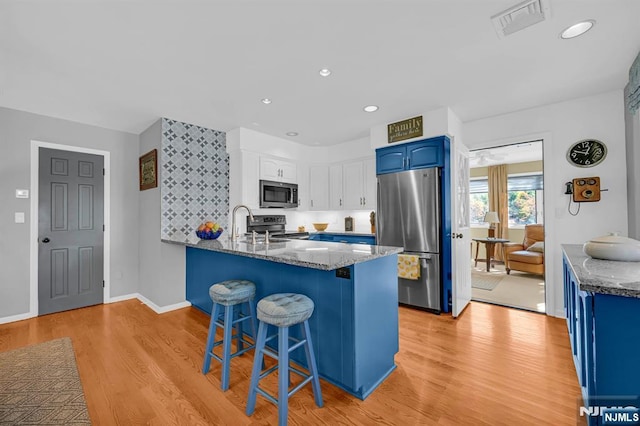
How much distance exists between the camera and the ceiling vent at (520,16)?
174 cm

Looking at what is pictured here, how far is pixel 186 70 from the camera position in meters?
2.48

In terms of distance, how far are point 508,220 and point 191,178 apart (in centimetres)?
723

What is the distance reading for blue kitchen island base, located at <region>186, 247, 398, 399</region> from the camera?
1823 millimetres

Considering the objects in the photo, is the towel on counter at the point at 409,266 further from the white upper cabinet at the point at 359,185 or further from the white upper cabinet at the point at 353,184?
the white upper cabinet at the point at 353,184

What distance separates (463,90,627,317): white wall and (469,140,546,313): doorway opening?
1333 mm

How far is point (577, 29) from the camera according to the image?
→ 1.97m

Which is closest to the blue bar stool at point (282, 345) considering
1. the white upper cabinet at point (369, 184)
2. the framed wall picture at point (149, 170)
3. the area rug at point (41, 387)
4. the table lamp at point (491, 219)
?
the area rug at point (41, 387)

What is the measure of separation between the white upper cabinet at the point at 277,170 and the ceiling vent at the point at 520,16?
10.7 feet

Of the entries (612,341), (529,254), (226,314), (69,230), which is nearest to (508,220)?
(529,254)

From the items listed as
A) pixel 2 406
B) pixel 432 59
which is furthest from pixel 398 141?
pixel 2 406

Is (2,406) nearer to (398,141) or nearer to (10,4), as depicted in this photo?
(10,4)

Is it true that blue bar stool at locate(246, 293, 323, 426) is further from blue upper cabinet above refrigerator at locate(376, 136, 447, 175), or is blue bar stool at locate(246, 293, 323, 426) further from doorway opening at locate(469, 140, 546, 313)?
doorway opening at locate(469, 140, 546, 313)

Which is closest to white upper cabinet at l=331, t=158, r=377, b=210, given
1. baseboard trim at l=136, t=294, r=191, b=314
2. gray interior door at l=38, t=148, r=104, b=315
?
baseboard trim at l=136, t=294, r=191, b=314

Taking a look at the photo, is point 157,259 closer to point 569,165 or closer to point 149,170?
point 149,170
